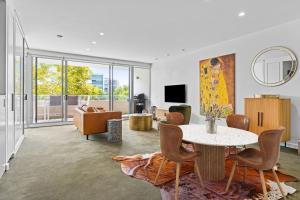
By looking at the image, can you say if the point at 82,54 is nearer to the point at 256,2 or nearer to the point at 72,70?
the point at 72,70

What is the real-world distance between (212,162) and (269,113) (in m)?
2.37

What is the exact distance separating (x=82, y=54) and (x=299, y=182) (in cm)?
751

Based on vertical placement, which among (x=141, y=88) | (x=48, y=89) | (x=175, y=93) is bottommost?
(x=175, y=93)

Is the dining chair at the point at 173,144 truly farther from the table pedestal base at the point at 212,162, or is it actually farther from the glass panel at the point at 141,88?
the glass panel at the point at 141,88

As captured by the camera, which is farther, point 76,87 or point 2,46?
point 76,87

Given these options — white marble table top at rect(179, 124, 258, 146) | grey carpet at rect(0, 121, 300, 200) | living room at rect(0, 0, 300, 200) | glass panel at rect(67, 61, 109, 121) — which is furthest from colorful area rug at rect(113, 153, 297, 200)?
glass panel at rect(67, 61, 109, 121)

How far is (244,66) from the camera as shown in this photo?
4957mm

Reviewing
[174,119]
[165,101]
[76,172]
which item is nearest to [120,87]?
[165,101]

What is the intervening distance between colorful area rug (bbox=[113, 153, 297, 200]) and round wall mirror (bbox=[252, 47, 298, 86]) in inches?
95.7

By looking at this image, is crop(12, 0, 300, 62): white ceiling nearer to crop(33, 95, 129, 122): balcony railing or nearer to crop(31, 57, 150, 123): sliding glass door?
crop(31, 57, 150, 123): sliding glass door

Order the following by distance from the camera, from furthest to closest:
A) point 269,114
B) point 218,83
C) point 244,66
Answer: point 218,83, point 244,66, point 269,114

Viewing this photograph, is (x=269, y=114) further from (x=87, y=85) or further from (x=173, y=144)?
(x=87, y=85)

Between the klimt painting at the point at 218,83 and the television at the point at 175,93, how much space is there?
0.98 meters

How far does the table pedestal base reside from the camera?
2.42 meters
